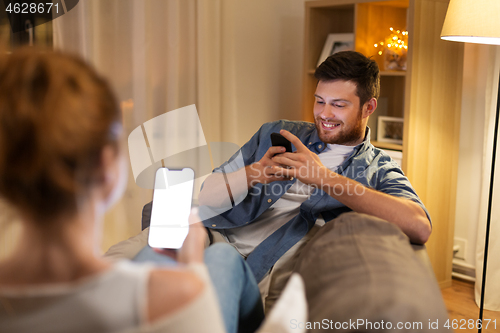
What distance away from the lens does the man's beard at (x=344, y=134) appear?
5.11ft

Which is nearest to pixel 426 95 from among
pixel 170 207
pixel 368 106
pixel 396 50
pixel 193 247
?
pixel 396 50

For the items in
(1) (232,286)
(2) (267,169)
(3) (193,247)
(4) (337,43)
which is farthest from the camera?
(4) (337,43)

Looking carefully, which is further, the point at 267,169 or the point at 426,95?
the point at 426,95

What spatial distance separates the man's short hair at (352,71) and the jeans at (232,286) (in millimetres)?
843

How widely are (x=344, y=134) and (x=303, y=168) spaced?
36 centimetres

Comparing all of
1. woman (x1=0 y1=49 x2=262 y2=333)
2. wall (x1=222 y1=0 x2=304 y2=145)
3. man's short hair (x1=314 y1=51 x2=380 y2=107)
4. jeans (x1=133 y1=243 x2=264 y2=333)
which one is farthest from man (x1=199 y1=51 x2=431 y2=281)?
wall (x1=222 y1=0 x2=304 y2=145)

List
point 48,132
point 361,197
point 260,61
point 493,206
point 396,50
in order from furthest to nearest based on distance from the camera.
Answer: point 260,61, point 396,50, point 493,206, point 361,197, point 48,132

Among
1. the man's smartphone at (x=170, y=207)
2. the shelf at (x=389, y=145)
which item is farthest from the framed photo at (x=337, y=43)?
the man's smartphone at (x=170, y=207)

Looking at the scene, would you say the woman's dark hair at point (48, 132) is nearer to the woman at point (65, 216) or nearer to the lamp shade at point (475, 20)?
the woman at point (65, 216)

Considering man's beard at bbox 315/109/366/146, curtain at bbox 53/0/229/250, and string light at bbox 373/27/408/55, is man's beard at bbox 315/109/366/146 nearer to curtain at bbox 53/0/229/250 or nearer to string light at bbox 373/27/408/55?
string light at bbox 373/27/408/55

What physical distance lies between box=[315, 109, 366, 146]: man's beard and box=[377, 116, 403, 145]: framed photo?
696mm

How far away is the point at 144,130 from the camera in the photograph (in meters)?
2.32

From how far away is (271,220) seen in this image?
59.5 inches

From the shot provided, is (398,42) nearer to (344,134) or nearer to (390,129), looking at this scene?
(390,129)
